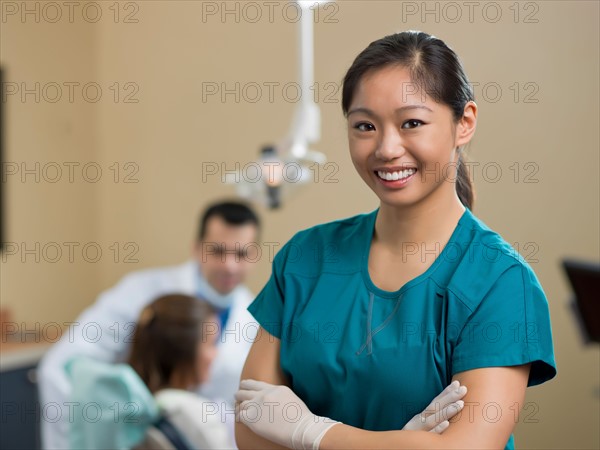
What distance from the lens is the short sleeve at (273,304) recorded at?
4.02 feet

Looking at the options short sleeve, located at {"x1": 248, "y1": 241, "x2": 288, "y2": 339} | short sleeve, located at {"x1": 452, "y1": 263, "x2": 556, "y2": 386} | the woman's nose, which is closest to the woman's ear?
the woman's nose

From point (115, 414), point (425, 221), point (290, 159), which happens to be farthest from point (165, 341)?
point (425, 221)

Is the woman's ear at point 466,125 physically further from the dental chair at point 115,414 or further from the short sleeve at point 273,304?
the dental chair at point 115,414

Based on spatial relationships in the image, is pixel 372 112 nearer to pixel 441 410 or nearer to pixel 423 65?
pixel 423 65

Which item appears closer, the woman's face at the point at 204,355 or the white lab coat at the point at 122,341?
the woman's face at the point at 204,355

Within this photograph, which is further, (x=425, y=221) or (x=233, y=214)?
(x=233, y=214)

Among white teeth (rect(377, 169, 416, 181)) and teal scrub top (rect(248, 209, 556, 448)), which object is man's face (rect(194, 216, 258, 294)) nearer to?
teal scrub top (rect(248, 209, 556, 448))

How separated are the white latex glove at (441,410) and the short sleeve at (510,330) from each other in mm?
39

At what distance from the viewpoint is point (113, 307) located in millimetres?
2906

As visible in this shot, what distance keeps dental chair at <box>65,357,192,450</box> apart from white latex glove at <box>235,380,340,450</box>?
1.74 feet

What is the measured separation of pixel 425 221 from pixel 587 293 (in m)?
0.50

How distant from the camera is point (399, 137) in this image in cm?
109

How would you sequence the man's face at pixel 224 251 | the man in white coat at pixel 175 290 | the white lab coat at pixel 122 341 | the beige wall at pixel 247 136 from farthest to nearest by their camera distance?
the man's face at pixel 224 251, the man in white coat at pixel 175 290, the white lab coat at pixel 122 341, the beige wall at pixel 247 136

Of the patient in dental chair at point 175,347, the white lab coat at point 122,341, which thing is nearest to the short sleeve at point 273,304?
the patient in dental chair at point 175,347
